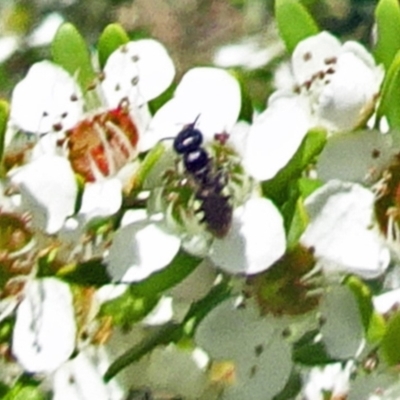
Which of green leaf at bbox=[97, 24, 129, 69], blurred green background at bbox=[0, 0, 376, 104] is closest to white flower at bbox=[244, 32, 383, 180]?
green leaf at bbox=[97, 24, 129, 69]

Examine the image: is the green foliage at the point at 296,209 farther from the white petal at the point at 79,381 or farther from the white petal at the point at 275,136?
the white petal at the point at 79,381

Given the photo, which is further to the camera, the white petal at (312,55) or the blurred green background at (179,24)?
the blurred green background at (179,24)

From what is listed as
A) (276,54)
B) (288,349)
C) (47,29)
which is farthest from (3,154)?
(47,29)

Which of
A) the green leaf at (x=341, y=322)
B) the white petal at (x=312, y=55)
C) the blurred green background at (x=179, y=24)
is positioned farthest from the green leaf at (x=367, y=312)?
the blurred green background at (x=179, y=24)

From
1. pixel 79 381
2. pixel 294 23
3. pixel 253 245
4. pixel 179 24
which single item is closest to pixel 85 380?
pixel 79 381

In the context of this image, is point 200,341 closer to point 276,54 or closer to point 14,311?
point 14,311

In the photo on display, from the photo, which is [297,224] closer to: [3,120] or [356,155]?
[356,155]

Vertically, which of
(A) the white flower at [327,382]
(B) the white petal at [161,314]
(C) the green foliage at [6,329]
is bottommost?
(A) the white flower at [327,382]
